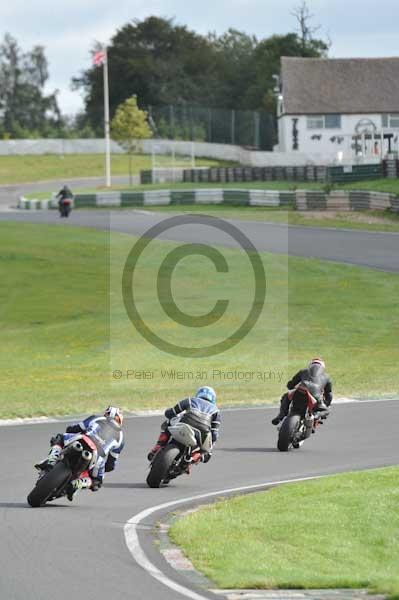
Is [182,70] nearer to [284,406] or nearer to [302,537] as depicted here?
[284,406]

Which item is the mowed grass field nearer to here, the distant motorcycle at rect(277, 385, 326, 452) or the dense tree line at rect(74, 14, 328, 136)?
the distant motorcycle at rect(277, 385, 326, 452)

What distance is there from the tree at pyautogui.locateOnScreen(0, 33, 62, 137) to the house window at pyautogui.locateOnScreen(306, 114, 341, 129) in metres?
45.8

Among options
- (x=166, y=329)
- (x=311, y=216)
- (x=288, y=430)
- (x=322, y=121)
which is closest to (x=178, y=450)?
(x=288, y=430)

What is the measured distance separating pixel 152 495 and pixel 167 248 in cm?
3141

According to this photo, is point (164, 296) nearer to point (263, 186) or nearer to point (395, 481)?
point (395, 481)

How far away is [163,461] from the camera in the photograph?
13477mm

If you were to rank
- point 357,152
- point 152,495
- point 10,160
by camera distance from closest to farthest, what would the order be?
point 152,495
point 357,152
point 10,160

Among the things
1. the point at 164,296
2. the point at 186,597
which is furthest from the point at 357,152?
the point at 186,597

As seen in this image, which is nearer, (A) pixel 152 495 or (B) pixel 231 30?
(A) pixel 152 495

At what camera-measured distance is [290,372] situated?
2480 centimetres

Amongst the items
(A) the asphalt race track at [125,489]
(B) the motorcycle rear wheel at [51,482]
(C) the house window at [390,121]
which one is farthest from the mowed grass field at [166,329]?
(C) the house window at [390,121]

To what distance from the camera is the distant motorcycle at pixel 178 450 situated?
44.1 feet
